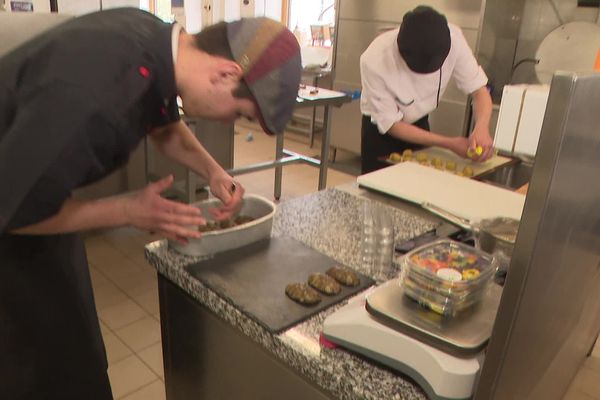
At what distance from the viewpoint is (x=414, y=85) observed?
1961 millimetres

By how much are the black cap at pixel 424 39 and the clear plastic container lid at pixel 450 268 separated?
41.5 inches

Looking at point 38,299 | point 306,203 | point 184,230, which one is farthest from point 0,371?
point 306,203

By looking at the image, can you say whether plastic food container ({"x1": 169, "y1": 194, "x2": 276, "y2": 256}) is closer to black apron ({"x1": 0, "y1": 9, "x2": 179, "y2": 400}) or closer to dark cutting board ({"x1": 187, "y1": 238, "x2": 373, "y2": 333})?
dark cutting board ({"x1": 187, "y1": 238, "x2": 373, "y2": 333})

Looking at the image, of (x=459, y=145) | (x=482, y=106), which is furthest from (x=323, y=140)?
(x=459, y=145)

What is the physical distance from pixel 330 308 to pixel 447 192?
61cm

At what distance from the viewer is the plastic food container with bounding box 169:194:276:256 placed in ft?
3.22

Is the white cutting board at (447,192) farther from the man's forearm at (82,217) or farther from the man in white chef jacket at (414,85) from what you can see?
the man's forearm at (82,217)

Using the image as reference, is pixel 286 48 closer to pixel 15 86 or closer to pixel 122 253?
pixel 15 86

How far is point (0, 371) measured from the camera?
0.93 m

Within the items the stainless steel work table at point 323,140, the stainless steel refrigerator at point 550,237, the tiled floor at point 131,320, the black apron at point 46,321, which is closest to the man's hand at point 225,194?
the black apron at point 46,321

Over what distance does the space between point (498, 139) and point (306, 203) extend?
0.81 meters

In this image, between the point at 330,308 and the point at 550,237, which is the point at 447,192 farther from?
the point at 550,237

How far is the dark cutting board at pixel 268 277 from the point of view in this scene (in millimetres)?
832

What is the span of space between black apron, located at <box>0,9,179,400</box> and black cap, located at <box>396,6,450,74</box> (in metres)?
1.05
